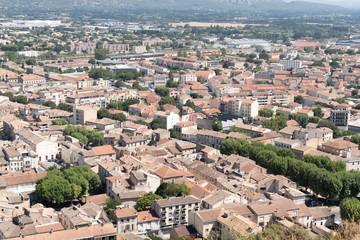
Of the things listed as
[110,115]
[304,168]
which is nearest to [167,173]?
[304,168]

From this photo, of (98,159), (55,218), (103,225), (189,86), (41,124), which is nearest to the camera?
(103,225)

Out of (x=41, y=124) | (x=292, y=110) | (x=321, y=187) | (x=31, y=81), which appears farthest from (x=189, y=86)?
(x=321, y=187)

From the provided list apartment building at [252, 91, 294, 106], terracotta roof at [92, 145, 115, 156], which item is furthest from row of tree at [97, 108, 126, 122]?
apartment building at [252, 91, 294, 106]

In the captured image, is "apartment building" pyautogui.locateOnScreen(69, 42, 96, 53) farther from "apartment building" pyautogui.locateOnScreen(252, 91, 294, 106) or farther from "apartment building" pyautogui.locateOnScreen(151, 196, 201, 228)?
"apartment building" pyautogui.locateOnScreen(151, 196, 201, 228)

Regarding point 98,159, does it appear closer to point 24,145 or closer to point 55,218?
point 24,145

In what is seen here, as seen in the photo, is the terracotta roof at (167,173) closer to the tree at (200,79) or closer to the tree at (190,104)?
the tree at (190,104)

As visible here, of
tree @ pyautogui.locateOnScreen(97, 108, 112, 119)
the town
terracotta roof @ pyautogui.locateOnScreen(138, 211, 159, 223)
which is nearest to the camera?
the town

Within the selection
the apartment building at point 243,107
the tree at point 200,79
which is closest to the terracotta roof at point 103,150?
the apartment building at point 243,107
